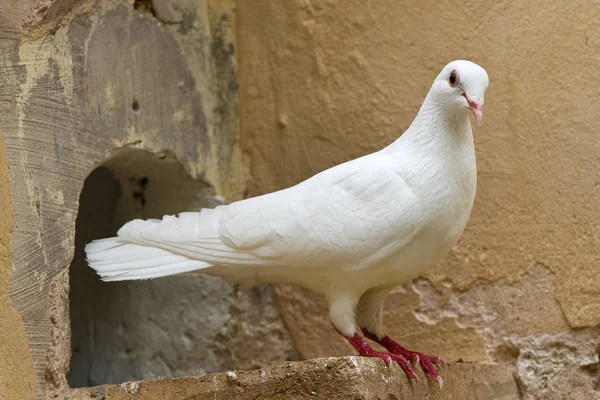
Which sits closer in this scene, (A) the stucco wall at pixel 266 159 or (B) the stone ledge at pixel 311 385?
(B) the stone ledge at pixel 311 385

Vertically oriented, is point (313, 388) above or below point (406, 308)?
below

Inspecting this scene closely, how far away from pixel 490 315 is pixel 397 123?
698mm

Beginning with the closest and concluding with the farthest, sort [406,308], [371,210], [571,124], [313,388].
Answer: [313,388]
[371,210]
[571,124]
[406,308]

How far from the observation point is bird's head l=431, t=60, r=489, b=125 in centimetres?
232

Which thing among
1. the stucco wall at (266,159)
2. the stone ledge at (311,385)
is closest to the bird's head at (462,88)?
the stucco wall at (266,159)

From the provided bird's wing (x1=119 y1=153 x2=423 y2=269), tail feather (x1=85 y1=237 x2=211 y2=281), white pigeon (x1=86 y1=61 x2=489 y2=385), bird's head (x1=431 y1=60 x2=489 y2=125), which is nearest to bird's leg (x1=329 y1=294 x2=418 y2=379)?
white pigeon (x1=86 y1=61 x2=489 y2=385)

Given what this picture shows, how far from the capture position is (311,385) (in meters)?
2.21

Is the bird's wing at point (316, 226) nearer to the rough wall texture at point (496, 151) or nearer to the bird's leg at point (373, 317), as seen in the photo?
the bird's leg at point (373, 317)

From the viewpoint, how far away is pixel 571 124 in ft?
9.39

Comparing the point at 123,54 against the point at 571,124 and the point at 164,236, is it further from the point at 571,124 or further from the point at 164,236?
the point at 571,124

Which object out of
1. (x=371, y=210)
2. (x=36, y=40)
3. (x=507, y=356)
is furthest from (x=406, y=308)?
(x=36, y=40)

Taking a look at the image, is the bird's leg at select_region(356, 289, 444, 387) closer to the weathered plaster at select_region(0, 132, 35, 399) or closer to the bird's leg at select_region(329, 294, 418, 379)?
the bird's leg at select_region(329, 294, 418, 379)

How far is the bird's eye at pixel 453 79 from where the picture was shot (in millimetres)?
2361

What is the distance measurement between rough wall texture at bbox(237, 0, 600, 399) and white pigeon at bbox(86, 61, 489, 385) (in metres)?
0.47
